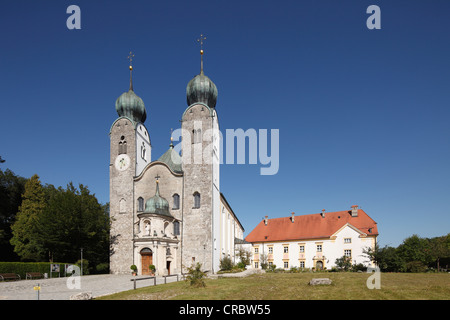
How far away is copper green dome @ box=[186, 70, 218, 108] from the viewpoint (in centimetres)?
3709

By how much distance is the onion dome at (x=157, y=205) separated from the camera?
3231 cm

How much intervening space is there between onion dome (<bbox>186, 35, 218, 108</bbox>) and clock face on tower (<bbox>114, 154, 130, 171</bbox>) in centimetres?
973

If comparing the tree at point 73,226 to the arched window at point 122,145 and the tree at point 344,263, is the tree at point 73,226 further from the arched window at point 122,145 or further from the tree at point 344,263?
the tree at point 344,263

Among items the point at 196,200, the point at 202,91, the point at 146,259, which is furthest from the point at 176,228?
the point at 202,91

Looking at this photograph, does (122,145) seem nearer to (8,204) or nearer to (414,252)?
(8,204)

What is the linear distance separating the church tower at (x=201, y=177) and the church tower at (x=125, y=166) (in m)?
6.05

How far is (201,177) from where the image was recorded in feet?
112

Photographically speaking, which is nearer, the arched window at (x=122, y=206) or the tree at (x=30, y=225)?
the tree at (x=30, y=225)

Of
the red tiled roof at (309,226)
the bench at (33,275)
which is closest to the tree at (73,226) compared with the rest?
the bench at (33,275)

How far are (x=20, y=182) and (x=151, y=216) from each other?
25391 millimetres

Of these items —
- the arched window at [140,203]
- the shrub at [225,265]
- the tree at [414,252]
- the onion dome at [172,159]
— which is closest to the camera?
the shrub at [225,265]

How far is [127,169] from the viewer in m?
36.8

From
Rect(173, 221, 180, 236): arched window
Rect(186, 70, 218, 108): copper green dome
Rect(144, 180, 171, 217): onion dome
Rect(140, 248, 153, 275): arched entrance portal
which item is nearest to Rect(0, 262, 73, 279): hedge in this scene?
Rect(140, 248, 153, 275): arched entrance portal
